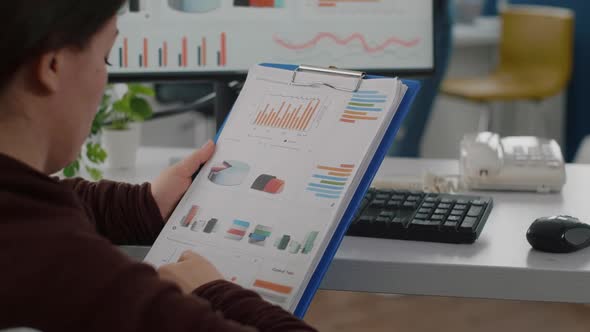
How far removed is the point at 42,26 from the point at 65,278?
200 millimetres

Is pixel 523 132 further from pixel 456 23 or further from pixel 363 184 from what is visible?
pixel 363 184

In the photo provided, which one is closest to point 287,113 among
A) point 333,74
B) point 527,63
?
point 333,74

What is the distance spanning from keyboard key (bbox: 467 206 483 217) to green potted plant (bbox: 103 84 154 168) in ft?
1.94

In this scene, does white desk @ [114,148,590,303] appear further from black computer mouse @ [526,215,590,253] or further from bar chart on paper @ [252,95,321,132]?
bar chart on paper @ [252,95,321,132]

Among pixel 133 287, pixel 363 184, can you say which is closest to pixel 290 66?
pixel 363 184

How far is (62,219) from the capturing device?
75cm

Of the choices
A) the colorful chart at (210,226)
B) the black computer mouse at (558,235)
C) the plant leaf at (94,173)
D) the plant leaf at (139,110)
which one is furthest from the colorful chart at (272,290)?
the plant leaf at (139,110)

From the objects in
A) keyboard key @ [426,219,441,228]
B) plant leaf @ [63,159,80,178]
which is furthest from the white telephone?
plant leaf @ [63,159,80,178]

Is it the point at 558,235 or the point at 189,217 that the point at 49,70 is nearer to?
the point at 189,217

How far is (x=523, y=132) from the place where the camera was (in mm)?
4156

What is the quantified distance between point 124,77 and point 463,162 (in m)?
0.52

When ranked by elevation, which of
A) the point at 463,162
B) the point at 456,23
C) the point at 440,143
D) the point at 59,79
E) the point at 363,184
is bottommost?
the point at 440,143

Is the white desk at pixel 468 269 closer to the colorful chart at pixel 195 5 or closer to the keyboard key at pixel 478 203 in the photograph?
the keyboard key at pixel 478 203

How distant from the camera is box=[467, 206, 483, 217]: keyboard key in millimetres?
1123
